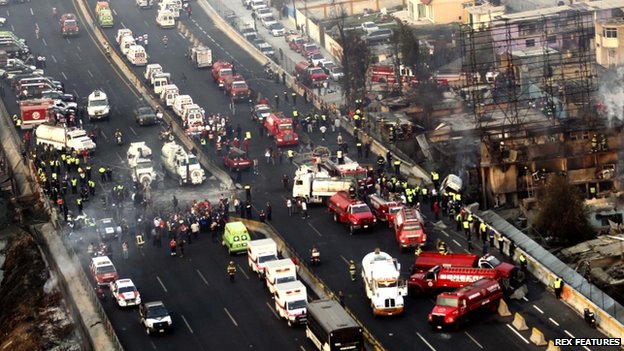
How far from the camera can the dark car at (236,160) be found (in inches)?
4458

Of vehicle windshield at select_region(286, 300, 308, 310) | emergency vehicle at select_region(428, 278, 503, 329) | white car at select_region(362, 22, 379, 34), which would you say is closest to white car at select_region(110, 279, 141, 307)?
vehicle windshield at select_region(286, 300, 308, 310)

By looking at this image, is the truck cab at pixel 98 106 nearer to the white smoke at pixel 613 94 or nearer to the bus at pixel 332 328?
the white smoke at pixel 613 94

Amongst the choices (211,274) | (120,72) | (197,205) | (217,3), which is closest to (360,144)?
(197,205)

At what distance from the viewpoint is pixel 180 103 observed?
4980 inches

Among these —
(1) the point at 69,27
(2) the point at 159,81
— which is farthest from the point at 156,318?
(1) the point at 69,27

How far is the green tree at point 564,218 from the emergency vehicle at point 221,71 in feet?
132

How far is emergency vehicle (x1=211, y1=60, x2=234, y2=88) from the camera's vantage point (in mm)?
134750

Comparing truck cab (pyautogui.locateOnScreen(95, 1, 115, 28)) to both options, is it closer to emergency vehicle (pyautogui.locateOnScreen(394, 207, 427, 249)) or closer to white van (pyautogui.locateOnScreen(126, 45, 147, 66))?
white van (pyautogui.locateOnScreen(126, 45, 147, 66))

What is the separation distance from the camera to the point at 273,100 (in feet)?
429

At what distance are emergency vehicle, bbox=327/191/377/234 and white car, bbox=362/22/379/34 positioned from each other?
52353 mm

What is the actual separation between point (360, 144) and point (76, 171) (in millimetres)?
17194

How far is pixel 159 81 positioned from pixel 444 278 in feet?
164

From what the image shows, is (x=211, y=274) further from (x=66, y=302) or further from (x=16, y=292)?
(x=16, y=292)

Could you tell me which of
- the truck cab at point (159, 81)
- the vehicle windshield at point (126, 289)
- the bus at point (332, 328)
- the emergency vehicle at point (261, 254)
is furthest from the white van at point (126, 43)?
the bus at point (332, 328)
